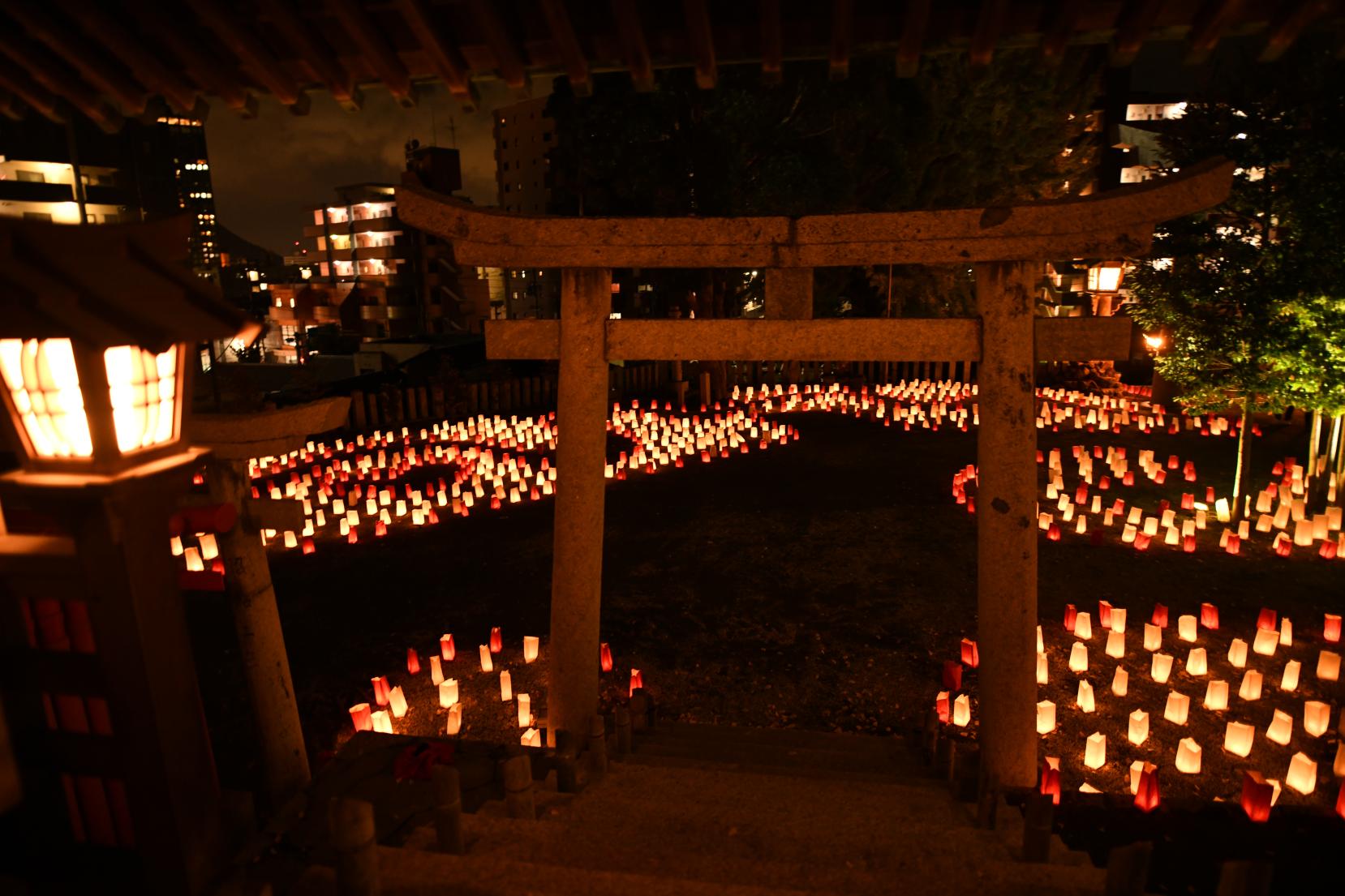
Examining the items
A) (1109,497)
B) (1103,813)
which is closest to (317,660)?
(1103,813)

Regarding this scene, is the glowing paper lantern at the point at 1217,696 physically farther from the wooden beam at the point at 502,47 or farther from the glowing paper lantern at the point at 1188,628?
the wooden beam at the point at 502,47

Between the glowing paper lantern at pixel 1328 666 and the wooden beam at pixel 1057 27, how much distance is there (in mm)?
6445

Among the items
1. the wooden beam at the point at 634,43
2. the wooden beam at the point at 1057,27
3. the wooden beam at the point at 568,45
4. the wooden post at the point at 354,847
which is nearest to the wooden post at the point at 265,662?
the wooden post at the point at 354,847

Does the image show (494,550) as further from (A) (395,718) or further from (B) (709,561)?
(A) (395,718)

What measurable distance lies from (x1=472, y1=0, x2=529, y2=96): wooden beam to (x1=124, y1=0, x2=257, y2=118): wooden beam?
1.30m

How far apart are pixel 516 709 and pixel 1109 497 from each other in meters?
10.3

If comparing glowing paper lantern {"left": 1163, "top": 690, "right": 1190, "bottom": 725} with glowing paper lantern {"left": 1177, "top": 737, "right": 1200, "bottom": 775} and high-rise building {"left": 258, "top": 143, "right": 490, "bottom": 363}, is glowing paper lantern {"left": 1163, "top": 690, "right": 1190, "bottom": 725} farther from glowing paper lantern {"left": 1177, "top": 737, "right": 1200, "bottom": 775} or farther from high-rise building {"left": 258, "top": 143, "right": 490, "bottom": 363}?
high-rise building {"left": 258, "top": 143, "right": 490, "bottom": 363}

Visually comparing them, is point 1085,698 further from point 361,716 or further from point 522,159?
point 522,159

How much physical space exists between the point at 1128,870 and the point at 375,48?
4.34 meters

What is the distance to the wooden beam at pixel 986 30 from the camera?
8.82 feet

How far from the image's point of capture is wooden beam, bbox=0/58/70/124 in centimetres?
329

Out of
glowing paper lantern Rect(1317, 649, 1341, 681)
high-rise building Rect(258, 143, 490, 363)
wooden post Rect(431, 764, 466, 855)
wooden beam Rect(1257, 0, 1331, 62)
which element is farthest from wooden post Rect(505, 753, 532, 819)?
high-rise building Rect(258, 143, 490, 363)

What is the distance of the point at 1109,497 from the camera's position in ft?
38.4

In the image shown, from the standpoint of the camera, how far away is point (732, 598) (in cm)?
842
